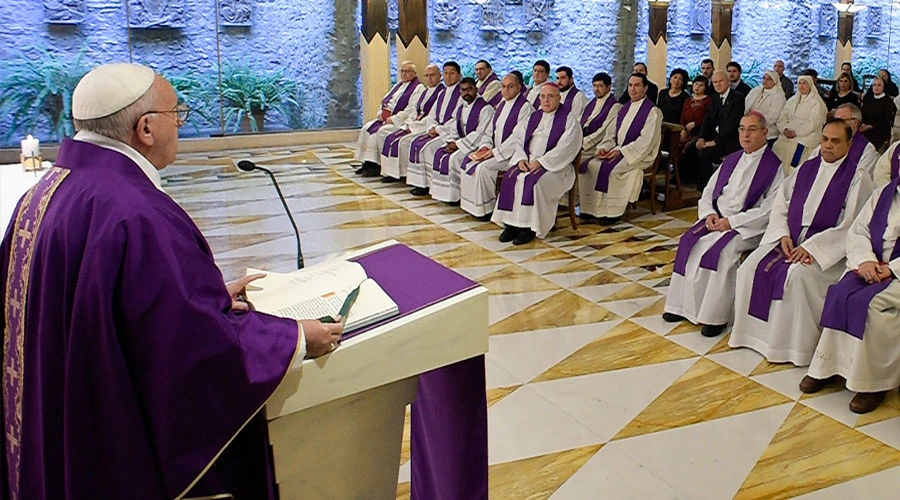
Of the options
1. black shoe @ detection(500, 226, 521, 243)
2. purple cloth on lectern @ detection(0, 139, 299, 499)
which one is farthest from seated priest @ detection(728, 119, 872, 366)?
purple cloth on lectern @ detection(0, 139, 299, 499)

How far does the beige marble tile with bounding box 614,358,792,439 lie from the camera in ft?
12.5

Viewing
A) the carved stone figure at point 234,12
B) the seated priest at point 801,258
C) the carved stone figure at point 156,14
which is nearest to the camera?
the seated priest at point 801,258

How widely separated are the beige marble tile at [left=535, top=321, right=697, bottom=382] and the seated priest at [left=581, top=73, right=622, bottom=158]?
159 inches

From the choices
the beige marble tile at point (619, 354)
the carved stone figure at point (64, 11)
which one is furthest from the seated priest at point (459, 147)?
the carved stone figure at point (64, 11)

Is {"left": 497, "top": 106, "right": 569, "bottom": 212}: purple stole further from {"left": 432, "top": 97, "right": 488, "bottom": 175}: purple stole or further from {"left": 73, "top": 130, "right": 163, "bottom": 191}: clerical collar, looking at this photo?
{"left": 73, "top": 130, "right": 163, "bottom": 191}: clerical collar

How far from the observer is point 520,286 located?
5863mm

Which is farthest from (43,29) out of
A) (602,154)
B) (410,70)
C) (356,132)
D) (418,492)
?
(418,492)

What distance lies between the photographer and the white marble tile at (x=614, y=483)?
10.5 ft

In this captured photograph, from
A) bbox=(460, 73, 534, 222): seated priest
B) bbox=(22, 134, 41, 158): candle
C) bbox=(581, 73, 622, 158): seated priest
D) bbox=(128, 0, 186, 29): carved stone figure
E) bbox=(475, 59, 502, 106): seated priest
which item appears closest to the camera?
bbox=(22, 134, 41, 158): candle

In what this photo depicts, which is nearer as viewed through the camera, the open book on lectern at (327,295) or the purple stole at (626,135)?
the open book on lectern at (327,295)

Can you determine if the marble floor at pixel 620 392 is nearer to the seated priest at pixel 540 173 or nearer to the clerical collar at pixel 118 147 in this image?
the seated priest at pixel 540 173

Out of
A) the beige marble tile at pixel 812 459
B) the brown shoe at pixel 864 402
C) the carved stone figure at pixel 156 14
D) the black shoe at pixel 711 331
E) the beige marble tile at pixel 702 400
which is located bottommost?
the beige marble tile at pixel 812 459

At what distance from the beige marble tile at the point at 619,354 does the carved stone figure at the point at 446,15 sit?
10.8 metres

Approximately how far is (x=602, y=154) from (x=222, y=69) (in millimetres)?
7984
